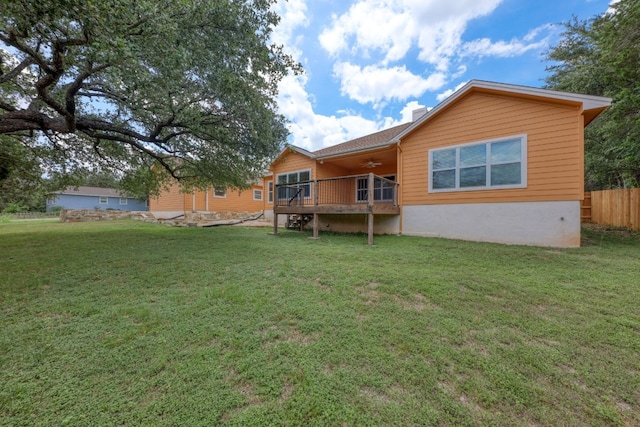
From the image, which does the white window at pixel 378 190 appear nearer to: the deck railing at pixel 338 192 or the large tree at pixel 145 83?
the deck railing at pixel 338 192

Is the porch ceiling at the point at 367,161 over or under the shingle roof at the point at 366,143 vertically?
under

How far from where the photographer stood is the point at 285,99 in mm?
8703

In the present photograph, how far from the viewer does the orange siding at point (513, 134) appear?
6.50 metres

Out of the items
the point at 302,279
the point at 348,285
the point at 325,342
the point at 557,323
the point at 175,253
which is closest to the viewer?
the point at 325,342

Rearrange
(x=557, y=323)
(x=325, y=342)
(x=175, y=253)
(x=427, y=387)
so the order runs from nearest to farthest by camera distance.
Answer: (x=427, y=387)
(x=325, y=342)
(x=557, y=323)
(x=175, y=253)

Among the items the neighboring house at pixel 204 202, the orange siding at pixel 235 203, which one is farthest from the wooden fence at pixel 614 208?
the orange siding at pixel 235 203

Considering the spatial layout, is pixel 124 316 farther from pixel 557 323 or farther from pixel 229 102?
pixel 229 102

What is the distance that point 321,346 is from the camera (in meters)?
2.37

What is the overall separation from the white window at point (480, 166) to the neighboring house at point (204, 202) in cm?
1246

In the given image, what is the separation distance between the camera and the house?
21.4 ft

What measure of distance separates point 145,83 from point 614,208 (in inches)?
641

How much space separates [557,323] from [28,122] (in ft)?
35.4

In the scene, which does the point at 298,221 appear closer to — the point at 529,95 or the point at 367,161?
the point at 367,161

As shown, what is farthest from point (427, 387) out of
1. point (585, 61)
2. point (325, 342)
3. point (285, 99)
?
point (585, 61)
